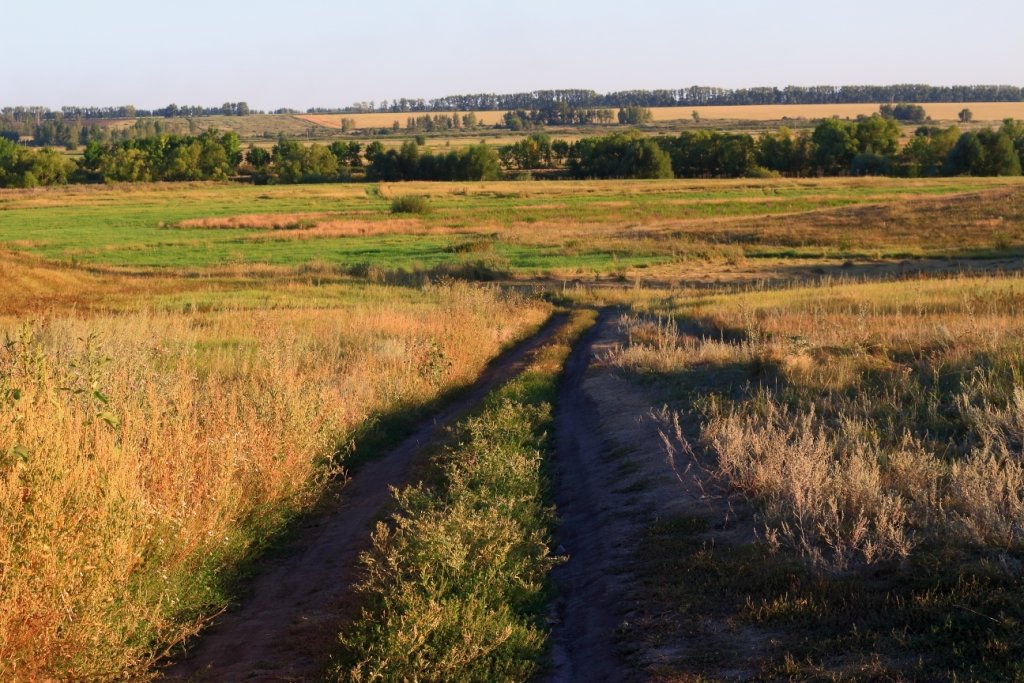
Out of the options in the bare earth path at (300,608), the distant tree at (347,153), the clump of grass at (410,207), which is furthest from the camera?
the distant tree at (347,153)

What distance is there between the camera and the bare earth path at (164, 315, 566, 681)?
6.22 meters

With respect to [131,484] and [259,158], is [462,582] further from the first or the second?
[259,158]

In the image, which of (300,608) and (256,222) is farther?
(256,222)

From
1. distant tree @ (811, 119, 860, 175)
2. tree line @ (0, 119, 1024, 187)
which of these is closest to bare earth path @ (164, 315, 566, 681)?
tree line @ (0, 119, 1024, 187)

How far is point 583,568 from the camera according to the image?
7.88 metres

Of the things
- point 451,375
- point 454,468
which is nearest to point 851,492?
point 454,468

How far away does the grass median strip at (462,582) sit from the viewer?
19.0 ft

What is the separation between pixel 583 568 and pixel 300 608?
2.17 m

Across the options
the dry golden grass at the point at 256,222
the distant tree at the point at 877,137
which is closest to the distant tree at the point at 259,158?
the dry golden grass at the point at 256,222

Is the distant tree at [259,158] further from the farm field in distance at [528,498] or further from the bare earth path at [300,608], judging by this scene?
the bare earth path at [300,608]

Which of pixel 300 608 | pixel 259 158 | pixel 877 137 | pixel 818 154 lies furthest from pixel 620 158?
pixel 300 608

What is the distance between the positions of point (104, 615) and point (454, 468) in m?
4.17

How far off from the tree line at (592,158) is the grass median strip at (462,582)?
326 feet

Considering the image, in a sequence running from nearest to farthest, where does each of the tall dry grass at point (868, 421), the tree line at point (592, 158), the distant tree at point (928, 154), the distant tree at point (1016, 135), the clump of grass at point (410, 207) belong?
the tall dry grass at point (868, 421), the clump of grass at point (410, 207), the distant tree at point (1016, 135), the distant tree at point (928, 154), the tree line at point (592, 158)
